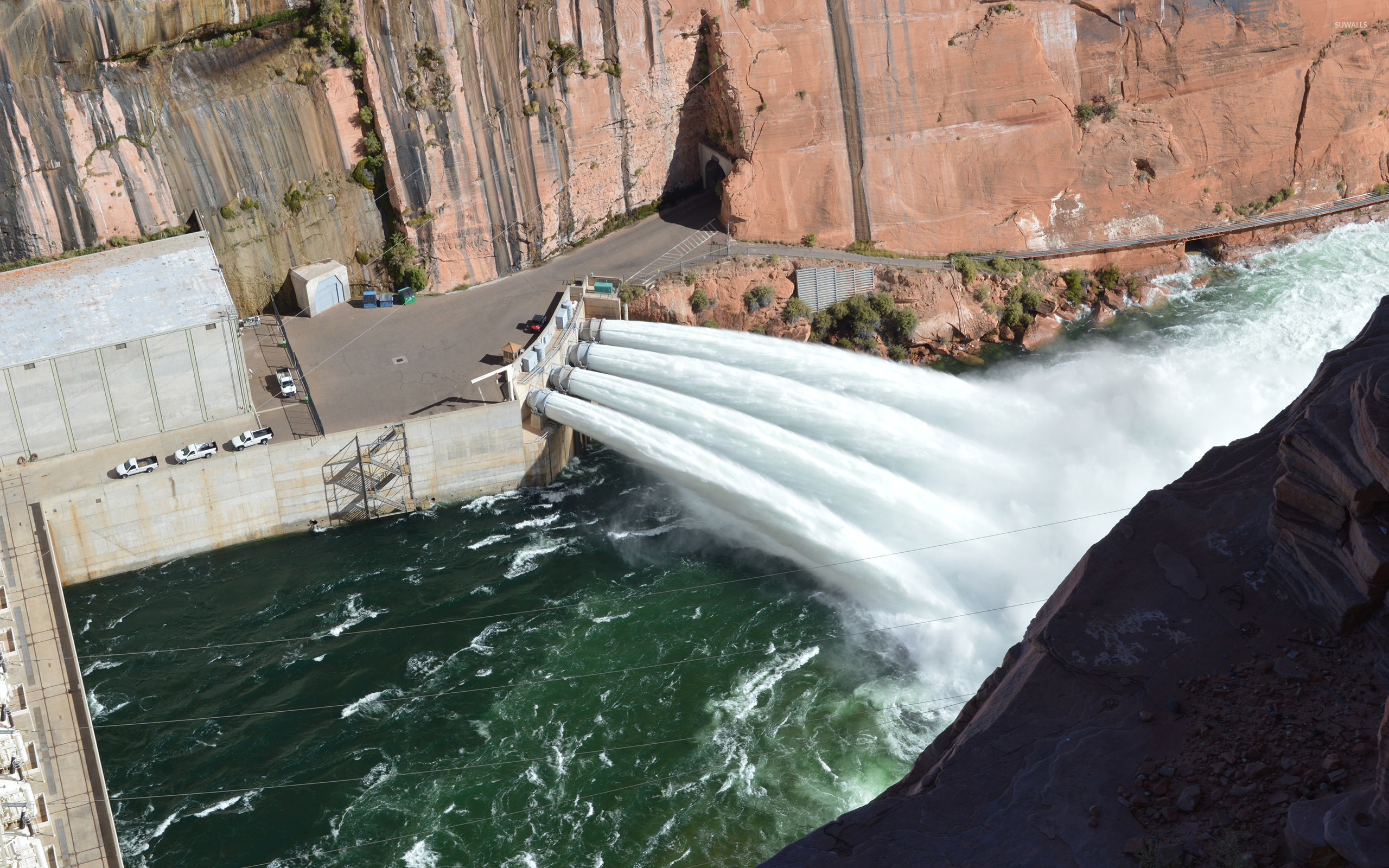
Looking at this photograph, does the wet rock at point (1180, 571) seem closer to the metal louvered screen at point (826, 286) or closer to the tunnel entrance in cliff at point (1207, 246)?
the metal louvered screen at point (826, 286)

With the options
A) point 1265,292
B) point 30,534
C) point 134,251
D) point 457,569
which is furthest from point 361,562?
point 1265,292

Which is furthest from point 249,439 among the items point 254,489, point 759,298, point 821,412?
point 759,298

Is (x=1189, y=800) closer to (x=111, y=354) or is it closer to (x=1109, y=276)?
(x=111, y=354)

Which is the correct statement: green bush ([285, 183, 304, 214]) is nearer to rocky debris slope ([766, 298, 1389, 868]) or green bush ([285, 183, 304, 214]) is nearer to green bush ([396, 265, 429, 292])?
green bush ([396, 265, 429, 292])

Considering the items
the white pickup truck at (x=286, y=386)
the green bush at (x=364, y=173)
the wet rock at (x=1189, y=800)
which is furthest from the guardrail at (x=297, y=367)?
the wet rock at (x=1189, y=800)

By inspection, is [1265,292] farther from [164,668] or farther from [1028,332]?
[164,668]

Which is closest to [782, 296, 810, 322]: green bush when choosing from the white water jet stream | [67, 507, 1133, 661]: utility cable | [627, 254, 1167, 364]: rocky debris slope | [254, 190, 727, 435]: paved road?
[627, 254, 1167, 364]: rocky debris slope
